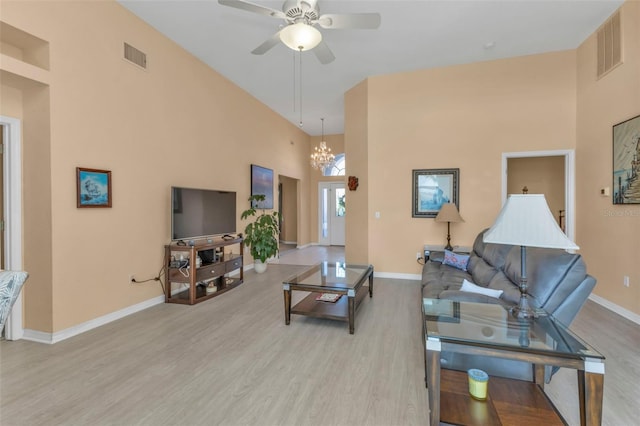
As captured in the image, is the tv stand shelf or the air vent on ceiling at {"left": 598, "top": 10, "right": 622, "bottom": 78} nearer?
the air vent on ceiling at {"left": 598, "top": 10, "right": 622, "bottom": 78}

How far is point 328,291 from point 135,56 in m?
3.57

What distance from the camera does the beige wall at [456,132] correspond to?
179 inches

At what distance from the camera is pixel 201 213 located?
171 inches

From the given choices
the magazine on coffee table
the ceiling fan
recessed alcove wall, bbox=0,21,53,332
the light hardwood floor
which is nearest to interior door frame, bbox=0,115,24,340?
recessed alcove wall, bbox=0,21,53,332

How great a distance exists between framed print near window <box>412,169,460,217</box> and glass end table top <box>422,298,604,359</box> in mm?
3175

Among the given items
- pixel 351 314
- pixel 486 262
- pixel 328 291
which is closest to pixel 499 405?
pixel 351 314

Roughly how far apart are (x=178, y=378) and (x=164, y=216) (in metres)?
2.42

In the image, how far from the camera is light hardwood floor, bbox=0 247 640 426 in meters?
1.82

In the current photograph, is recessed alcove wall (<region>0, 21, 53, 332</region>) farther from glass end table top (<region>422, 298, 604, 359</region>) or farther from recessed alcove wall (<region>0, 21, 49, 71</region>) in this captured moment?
glass end table top (<region>422, 298, 604, 359</region>)

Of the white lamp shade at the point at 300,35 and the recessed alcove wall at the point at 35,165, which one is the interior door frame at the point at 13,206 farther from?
the white lamp shade at the point at 300,35

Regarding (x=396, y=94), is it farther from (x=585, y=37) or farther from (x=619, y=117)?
(x=619, y=117)

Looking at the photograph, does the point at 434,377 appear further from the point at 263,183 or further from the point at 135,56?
the point at 263,183

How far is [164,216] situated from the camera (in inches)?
158

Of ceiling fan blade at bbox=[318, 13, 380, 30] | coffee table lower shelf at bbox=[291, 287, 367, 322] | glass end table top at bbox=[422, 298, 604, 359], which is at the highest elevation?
ceiling fan blade at bbox=[318, 13, 380, 30]
